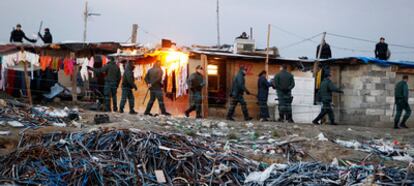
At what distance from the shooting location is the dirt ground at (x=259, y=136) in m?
9.74

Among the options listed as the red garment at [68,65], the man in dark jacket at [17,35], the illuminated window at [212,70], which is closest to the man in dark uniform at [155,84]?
the illuminated window at [212,70]

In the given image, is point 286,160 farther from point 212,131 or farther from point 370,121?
point 370,121

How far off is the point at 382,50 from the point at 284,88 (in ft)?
17.1

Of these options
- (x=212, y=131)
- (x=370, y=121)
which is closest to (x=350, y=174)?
(x=212, y=131)

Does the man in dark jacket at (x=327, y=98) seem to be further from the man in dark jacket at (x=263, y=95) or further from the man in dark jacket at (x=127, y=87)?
the man in dark jacket at (x=127, y=87)

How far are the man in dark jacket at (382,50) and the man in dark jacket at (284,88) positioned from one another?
4.80 meters

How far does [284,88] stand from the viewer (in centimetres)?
1544

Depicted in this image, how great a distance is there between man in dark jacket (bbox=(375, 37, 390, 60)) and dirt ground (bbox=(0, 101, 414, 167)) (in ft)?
14.6

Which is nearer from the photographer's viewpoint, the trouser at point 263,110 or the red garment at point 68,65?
the trouser at point 263,110

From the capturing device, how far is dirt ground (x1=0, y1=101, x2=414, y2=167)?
384 inches

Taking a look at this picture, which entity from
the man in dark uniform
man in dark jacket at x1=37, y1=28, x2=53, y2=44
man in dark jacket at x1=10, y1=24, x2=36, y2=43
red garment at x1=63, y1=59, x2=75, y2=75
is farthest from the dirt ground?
man in dark jacket at x1=10, y1=24, x2=36, y2=43

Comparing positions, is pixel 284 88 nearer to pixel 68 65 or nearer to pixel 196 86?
pixel 196 86

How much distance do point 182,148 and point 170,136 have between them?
443mm

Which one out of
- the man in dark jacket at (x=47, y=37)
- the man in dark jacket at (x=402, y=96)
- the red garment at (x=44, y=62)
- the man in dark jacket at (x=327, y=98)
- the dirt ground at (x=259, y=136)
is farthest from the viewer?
the man in dark jacket at (x=47, y=37)
